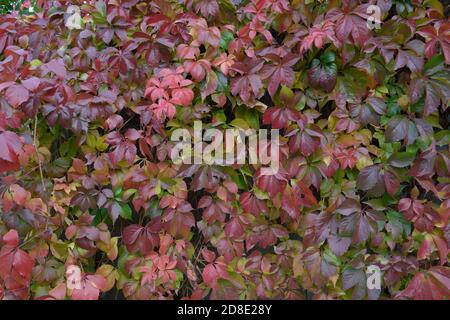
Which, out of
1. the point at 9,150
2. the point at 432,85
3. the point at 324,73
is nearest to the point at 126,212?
the point at 9,150

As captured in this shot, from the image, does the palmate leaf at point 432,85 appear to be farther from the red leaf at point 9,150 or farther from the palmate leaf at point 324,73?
the red leaf at point 9,150

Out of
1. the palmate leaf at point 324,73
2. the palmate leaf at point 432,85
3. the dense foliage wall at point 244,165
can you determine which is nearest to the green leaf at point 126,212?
the dense foliage wall at point 244,165

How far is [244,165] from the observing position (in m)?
1.55

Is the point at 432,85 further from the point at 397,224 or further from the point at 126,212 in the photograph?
the point at 126,212

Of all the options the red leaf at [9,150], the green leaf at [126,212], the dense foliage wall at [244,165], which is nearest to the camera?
the red leaf at [9,150]

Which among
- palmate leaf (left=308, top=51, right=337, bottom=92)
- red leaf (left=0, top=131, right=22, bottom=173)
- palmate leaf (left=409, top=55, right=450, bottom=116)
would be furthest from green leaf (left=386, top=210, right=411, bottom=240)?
red leaf (left=0, top=131, right=22, bottom=173)

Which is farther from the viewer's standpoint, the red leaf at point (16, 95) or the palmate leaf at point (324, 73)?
the palmate leaf at point (324, 73)

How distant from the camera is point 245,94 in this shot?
1.50 metres

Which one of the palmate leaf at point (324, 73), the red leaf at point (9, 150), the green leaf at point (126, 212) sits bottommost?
the green leaf at point (126, 212)

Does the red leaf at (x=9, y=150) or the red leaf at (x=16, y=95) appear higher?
the red leaf at (x=16, y=95)

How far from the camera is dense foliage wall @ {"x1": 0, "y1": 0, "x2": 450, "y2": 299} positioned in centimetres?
146

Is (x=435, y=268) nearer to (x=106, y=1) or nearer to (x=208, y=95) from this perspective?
(x=208, y=95)

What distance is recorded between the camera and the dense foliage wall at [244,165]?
1463mm

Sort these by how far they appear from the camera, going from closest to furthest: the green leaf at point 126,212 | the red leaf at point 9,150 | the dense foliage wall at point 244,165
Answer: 1. the red leaf at point 9,150
2. the dense foliage wall at point 244,165
3. the green leaf at point 126,212
